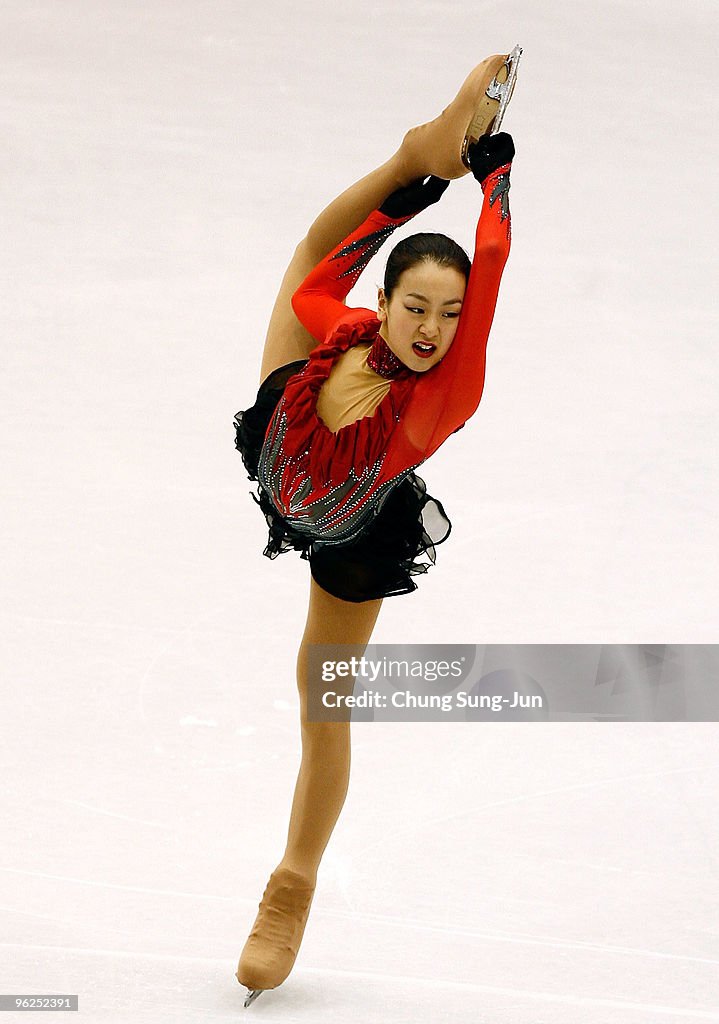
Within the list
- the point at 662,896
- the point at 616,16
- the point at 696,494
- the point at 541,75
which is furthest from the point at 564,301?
the point at 662,896

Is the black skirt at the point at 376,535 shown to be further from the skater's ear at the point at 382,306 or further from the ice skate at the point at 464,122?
the ice skate at the point at 464,122

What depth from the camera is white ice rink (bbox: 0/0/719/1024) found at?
212 cm

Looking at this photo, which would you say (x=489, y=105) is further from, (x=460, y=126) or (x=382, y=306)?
(x=382, y=306)

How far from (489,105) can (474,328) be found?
286 millimetres

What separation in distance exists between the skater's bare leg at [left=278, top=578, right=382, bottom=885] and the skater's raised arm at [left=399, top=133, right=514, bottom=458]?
0.29 metres

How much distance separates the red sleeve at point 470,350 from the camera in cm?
162

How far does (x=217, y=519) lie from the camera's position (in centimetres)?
310

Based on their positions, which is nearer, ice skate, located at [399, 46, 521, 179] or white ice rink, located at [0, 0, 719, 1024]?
ice skate, located at [399, 46, 521, 179]

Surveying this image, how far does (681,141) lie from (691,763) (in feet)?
7.79

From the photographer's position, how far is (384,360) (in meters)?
1.73

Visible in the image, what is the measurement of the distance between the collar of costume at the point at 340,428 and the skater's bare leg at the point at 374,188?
110 millimetres

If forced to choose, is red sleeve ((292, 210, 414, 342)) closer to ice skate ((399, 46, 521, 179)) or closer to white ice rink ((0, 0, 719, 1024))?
ice skate ((399, 46, 521, 179))

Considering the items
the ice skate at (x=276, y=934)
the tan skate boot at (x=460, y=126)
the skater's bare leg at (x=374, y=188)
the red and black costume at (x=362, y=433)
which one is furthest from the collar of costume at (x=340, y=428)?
the ice skate at (x=276, y=934)

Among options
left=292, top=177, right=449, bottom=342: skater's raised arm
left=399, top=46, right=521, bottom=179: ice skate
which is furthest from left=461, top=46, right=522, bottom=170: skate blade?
left=292, top=177, right=449, bottom=342: skater's raised arm
